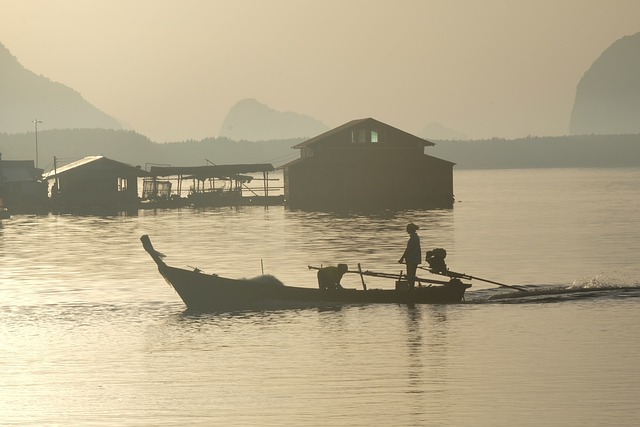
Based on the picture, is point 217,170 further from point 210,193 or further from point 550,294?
point 550,294

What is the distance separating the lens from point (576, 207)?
114375 millimetres

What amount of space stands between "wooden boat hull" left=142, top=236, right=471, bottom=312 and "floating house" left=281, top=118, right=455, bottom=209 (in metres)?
66.3

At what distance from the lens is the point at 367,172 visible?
339 feet

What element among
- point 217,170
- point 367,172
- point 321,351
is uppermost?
point 217,170

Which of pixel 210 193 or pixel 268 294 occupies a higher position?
pixel 210 193

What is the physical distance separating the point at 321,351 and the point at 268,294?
646 cm

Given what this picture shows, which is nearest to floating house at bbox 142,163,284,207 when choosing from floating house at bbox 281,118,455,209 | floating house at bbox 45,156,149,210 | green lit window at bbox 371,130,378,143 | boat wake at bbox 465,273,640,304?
floating house at bbox 45,156,149,210

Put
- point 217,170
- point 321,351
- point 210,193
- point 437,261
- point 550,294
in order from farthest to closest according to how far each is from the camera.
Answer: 1. point 210,193
2. point 217,170
3. point 550,294
4. point 437,261
5. point 321,351

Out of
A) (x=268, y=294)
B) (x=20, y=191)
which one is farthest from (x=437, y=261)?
(x=20, y=191)

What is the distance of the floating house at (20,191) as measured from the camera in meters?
109

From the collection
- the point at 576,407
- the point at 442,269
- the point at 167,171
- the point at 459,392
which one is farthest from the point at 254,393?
the point at 167,171

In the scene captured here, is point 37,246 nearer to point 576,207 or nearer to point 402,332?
point 402,332

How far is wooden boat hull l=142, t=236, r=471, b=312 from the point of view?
33.8 meters

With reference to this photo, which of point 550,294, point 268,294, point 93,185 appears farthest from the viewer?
point 93,185
